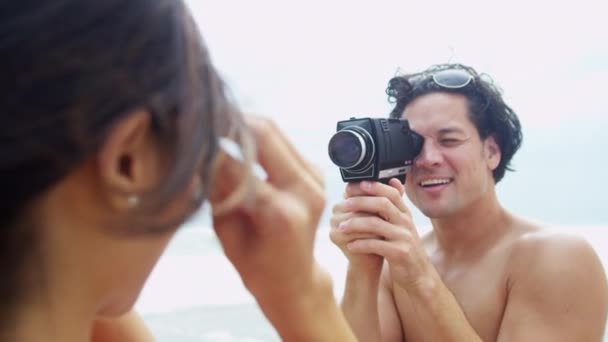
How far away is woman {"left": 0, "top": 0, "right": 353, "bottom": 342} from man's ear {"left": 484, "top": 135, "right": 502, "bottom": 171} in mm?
1513

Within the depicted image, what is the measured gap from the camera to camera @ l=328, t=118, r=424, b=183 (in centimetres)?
143

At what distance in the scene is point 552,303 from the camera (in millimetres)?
1572

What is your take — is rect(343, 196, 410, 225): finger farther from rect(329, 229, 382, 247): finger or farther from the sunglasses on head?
the sunglasses on head

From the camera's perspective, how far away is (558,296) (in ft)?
5.18

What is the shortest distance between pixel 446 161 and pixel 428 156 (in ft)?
0.20

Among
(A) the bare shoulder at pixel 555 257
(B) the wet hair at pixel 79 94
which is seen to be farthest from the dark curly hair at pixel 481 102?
(B) the wet hair at pixel 79 94

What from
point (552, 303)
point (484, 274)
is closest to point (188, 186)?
point (552, 303)

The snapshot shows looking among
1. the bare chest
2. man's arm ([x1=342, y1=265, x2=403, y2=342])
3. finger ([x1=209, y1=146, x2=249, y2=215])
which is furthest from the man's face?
finger ([x1=209, y1=146, x2=249, y2=215])

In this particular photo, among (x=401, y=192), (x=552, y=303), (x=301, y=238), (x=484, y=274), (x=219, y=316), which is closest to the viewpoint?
(x=301, y=238)

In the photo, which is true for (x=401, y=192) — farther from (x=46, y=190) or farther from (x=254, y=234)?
(x=46, y=190)

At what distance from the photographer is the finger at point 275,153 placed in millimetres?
525

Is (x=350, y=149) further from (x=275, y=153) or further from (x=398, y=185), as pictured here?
(x=275, y=153)

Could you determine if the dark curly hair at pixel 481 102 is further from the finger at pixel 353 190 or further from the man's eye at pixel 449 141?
the finger at pixel 353 190

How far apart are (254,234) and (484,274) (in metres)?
1.37
